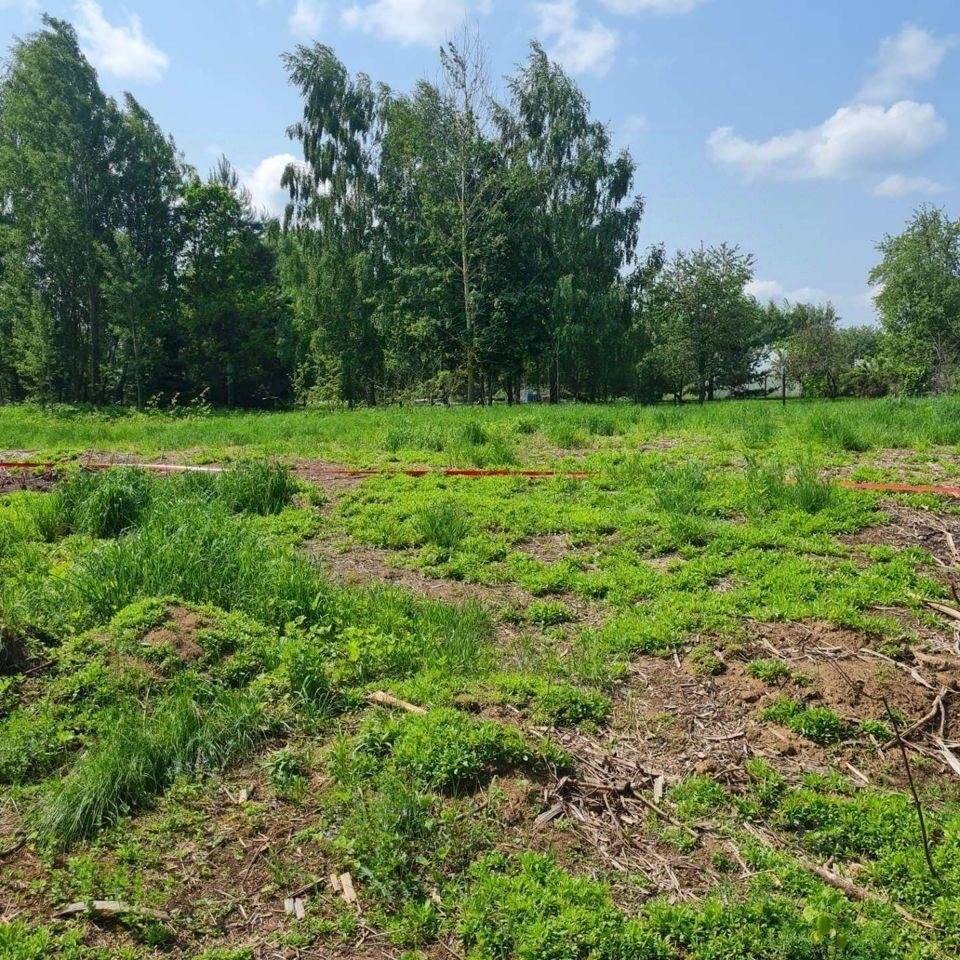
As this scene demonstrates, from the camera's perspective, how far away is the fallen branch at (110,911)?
2428mm

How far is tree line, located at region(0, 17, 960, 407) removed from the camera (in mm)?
29797

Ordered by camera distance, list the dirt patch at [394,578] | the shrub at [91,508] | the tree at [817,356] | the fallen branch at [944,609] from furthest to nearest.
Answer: the tree at [817,356]
the shrub at [91,508]
the dirt patch at [394,578]
the fallen branch at [944,609]

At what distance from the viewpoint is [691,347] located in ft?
109

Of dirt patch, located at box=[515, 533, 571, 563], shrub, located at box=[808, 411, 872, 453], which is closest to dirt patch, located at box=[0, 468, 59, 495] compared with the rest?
dirt patch, located at box=[515, 533, 571, 563]

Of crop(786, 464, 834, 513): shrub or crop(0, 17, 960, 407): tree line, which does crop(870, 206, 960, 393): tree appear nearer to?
crop(0, 17, 960, 407): tree line

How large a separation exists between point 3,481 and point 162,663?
652 cm

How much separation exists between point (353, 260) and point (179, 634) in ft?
101

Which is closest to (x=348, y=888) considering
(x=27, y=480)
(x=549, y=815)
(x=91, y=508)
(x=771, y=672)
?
(x=549, y=815)

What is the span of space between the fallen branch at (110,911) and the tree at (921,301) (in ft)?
159

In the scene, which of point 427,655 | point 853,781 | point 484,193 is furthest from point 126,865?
point 484,193

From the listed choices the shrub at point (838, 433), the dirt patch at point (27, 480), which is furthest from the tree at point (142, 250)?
the shrub at point (838, 433)

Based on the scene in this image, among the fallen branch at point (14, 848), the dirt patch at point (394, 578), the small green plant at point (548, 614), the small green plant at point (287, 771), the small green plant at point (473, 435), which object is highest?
the small green plant at point (473, 435)

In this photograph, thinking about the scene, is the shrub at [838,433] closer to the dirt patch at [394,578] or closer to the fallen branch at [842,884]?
the dirt patch at [394,578]

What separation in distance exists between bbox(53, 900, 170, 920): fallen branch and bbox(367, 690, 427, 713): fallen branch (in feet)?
4.49
